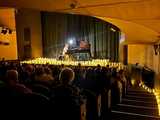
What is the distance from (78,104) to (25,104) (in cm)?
59

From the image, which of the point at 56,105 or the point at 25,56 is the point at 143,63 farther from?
the point at 56,105

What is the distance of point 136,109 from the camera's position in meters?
4.36

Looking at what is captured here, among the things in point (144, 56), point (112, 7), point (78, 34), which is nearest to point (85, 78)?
point (112, 7)

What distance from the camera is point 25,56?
1434 cm

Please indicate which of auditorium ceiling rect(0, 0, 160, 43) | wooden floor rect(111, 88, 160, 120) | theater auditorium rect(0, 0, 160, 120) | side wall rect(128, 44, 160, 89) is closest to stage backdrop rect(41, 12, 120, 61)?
theater auditorium rect(0, 0, 160, 120)

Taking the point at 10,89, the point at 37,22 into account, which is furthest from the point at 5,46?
the point at 10,89

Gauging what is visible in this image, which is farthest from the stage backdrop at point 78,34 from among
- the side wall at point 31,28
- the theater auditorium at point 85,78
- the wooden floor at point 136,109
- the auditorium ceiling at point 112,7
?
the wooden floor at point 136,109

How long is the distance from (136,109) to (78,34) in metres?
12.1

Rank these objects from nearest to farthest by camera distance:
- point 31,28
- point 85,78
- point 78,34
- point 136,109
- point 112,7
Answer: point 136,109 → point 112,7 → point 85,78 → point 31,28 → point 78,34

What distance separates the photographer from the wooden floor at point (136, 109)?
392cm

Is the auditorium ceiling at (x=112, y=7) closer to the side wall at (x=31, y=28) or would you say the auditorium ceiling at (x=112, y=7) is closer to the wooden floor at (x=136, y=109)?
the wooden floor at (x=136, y=109)

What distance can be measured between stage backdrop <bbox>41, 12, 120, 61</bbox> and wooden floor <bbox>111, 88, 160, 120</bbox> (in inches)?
390

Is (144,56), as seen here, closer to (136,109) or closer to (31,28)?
(136,109)

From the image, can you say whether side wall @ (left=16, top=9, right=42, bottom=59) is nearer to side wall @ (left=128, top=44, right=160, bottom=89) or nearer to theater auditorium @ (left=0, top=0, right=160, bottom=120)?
theater auditorium @ (left=0, top=0, right=160, bottom=120)
